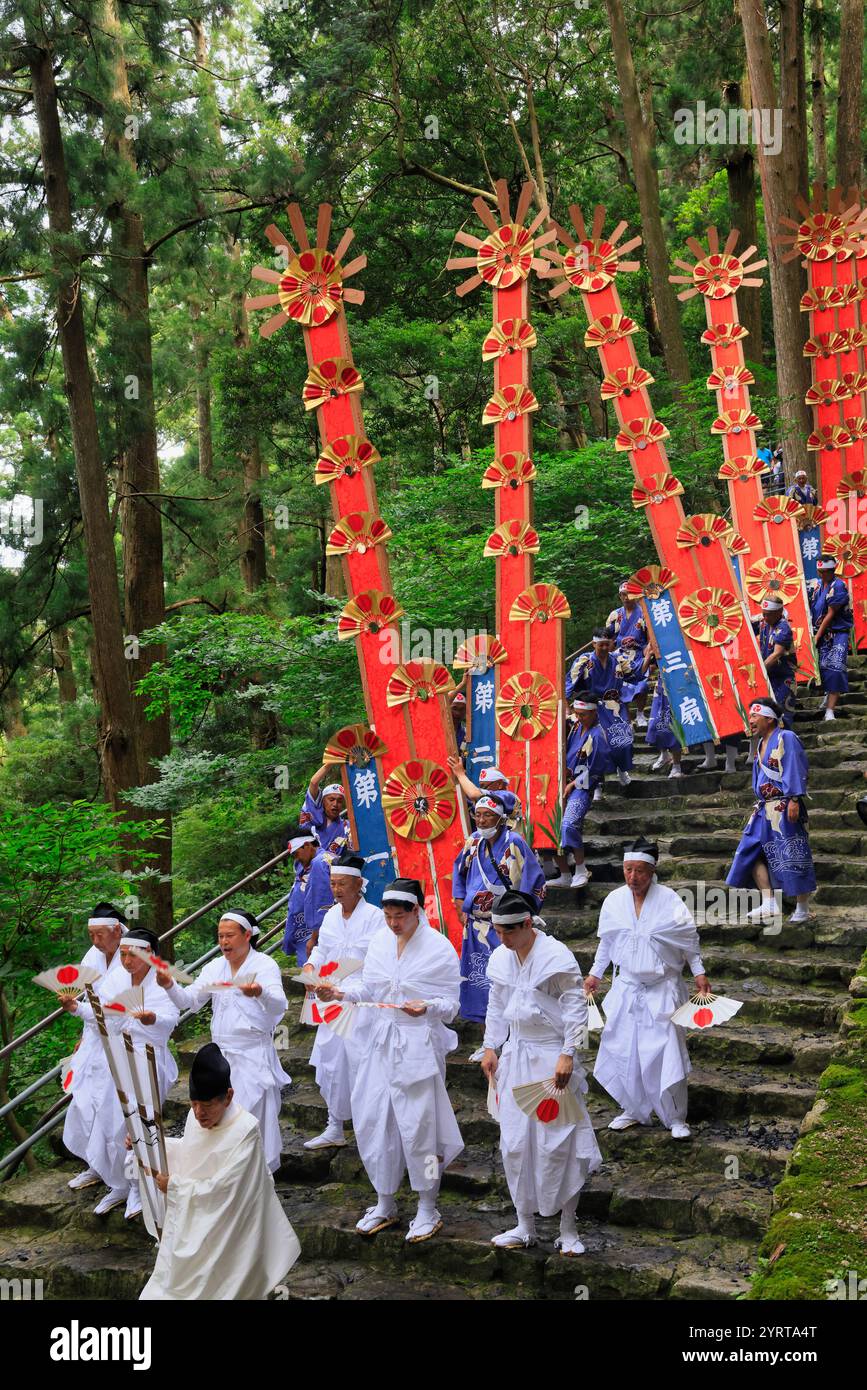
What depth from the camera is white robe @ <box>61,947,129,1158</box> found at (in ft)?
22.7

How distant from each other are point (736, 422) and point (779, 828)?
638 cm

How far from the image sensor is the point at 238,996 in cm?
663

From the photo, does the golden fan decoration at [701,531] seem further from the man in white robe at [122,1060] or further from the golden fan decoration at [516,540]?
the man in white robe at [122,1060]

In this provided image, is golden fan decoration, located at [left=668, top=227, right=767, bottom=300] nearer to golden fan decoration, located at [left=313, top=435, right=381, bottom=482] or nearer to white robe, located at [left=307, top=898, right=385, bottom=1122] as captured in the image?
golden fan decoration, located at [left=313, top=435, right=381, bottom=482]

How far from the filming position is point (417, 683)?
889 centimetres

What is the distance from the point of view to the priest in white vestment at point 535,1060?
556cm

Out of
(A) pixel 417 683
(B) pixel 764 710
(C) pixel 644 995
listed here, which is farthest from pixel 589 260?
(C) pixel 644 995

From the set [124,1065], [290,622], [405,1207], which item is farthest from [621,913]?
[290,622]

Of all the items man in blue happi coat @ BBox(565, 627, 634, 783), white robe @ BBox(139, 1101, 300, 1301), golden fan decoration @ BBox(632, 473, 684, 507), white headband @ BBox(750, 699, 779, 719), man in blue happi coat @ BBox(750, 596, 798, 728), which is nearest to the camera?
white robe @ BBox(139, 1101, 300, 1301)

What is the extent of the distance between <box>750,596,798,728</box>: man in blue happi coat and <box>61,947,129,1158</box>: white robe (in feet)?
21.3

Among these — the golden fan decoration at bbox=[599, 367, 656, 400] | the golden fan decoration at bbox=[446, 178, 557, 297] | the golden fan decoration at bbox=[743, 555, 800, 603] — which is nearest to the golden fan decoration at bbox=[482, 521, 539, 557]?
the golden fan decoration at bbox=[446, 178, 557, 297]

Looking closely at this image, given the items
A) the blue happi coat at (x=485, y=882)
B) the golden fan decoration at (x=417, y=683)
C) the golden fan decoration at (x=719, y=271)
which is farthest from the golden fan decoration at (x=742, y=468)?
the blue happi coat at (x=485, y=882)
